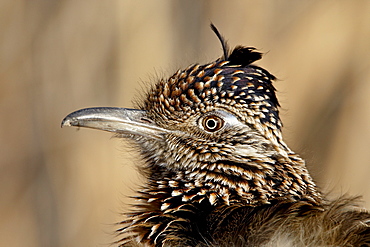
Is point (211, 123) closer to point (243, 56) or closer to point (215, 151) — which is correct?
point (215, 151)

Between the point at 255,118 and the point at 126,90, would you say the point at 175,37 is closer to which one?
the point at 126,90

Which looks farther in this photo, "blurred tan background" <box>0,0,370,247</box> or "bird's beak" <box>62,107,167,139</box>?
"blurred tan background" <box>0,0,370,247</box>

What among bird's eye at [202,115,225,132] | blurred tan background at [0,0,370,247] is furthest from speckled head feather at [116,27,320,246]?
blurred tan background at [0,0,370,247]

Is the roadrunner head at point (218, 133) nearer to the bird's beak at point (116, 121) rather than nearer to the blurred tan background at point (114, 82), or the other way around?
the bird's beak at point (116, 121)

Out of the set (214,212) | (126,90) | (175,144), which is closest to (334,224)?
(214,212)

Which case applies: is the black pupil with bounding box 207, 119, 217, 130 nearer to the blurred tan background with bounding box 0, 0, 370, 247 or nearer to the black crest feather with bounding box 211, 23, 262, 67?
the black crest feather with bounding box 211, 23, 262, 67

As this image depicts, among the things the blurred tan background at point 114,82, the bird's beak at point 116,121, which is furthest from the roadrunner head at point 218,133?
the blurred tan background at point 114,82
